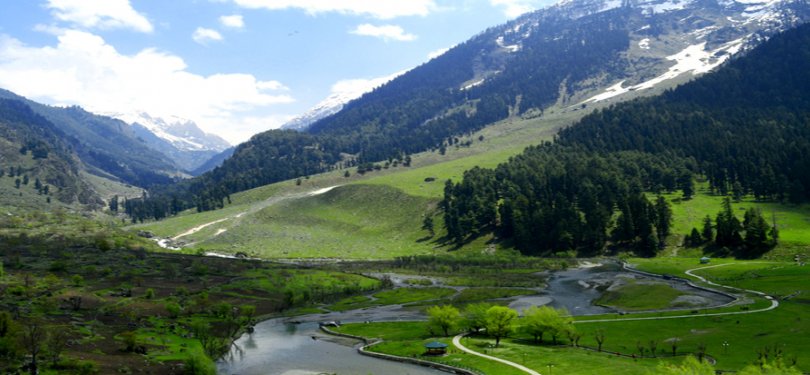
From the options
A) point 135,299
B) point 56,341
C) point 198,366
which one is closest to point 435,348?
point 198,366

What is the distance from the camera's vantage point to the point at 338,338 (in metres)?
107

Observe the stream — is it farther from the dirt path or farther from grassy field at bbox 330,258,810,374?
the dirt path

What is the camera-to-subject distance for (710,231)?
179 m

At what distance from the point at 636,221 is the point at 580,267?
30.2 m

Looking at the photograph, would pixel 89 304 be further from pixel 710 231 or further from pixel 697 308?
pixel 710 231

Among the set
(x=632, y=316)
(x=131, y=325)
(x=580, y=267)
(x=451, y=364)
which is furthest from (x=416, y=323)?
(x=580, y=267)

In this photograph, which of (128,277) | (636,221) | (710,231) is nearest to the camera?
(128,277)

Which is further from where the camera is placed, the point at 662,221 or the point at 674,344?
the point at 662,221

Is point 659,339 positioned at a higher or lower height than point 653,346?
lower

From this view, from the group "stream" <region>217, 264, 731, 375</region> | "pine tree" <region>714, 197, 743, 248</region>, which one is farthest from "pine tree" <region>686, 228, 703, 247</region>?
"stream" <region>217, 264, 731, 375</region>

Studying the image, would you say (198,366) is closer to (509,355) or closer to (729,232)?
(509,355)

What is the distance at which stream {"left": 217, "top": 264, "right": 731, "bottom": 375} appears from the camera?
282 ft

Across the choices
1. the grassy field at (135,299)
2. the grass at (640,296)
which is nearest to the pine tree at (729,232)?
the grass at (640,296)

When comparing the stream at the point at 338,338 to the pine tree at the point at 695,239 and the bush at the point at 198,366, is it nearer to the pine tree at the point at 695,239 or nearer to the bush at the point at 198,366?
the bush at the point at 198,366
